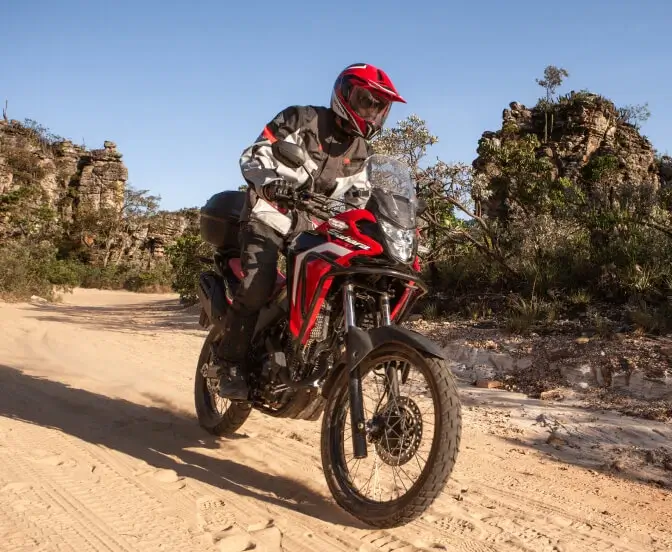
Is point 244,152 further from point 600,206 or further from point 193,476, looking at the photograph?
point 600,206

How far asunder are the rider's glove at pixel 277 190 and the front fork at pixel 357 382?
2.08ft

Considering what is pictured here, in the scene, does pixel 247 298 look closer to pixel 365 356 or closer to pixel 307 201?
pixel 307 201

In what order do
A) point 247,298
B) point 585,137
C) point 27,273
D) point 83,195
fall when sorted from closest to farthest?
point 247,298 → point 27,273 → point 585,137 → point 83,195

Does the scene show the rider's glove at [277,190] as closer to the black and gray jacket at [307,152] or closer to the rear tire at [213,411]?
the black and gray jacket at [307,152]

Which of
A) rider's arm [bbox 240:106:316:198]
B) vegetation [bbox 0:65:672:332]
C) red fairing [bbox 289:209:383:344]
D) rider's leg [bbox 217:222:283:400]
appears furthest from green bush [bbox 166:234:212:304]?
red fairing [bbox 289:209:383:344]

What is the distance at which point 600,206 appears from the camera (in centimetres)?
923

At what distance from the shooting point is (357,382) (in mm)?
2803

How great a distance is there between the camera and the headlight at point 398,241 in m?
2.87

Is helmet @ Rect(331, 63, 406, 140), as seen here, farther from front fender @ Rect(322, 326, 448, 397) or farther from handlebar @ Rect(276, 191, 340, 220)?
front fender @ Rect(322, 326, 448, 397)

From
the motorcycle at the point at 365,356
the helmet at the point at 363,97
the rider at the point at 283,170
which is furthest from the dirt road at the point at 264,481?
the helmet at the point at 363,97

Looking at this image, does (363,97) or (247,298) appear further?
(247,298)

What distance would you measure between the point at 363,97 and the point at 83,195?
42530 mm

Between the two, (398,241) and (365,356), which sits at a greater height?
(398,241)

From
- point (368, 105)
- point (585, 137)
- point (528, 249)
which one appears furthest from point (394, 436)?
point (585, 137)
